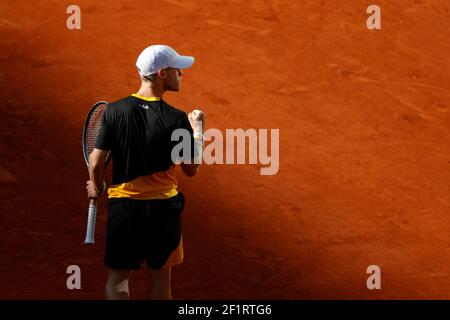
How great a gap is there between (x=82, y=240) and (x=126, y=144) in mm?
2286

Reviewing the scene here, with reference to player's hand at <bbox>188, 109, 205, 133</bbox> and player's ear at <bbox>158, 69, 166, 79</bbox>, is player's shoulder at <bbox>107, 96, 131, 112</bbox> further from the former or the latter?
player's hand at <bbox>188, 109, 205, 133</bbox>

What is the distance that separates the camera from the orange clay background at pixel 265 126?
6441mm

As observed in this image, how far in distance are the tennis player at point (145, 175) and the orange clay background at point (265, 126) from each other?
5.50 ft

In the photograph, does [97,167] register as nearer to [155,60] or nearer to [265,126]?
[155,60]

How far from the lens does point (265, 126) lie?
7.65 m

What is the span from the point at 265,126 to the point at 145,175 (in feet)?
10.7

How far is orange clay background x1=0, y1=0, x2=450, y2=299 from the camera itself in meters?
6.44

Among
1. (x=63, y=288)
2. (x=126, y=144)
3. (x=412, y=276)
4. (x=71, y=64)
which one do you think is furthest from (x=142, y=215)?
(x=71, y=64)

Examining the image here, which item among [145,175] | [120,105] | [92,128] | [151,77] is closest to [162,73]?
[151,77]

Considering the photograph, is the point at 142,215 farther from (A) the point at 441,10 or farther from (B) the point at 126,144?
(A) the point at 441,10

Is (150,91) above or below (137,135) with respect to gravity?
above

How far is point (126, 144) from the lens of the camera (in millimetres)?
4469

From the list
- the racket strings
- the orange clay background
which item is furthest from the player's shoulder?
the orange clay background

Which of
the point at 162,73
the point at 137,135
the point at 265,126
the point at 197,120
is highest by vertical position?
the point at 265,126
